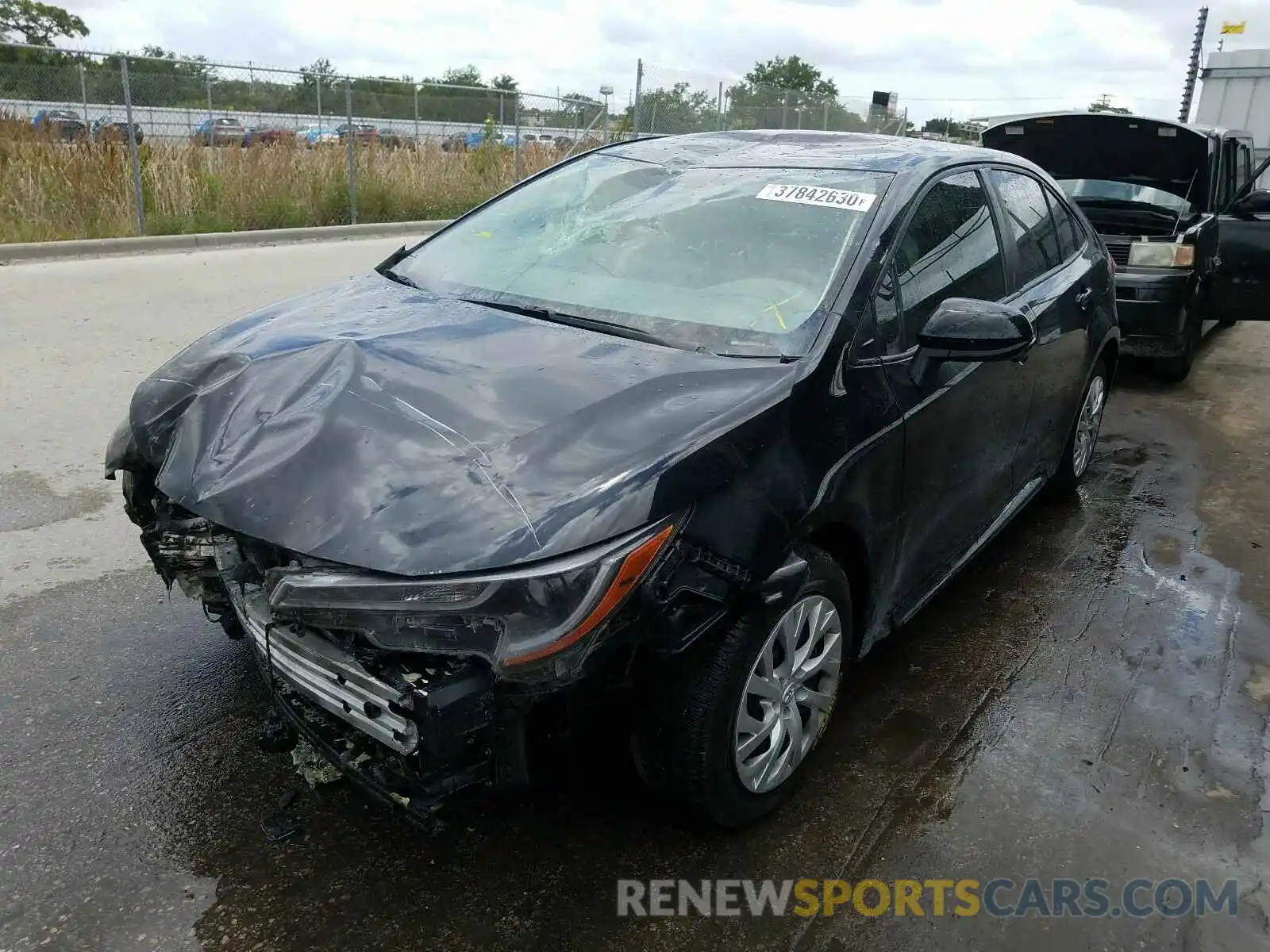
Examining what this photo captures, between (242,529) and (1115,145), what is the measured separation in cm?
764

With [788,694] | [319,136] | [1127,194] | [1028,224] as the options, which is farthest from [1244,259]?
[319,136]

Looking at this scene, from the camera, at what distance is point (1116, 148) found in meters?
7.78

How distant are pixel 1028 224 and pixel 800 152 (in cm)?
113

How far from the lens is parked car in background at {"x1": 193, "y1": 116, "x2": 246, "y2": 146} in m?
13.5

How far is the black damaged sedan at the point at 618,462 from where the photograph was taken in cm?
211

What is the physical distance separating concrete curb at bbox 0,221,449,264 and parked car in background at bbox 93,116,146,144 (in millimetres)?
1477

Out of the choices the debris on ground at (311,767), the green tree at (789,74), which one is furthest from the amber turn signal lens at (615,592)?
the green tree at (789,74)

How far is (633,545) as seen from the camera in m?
2.14

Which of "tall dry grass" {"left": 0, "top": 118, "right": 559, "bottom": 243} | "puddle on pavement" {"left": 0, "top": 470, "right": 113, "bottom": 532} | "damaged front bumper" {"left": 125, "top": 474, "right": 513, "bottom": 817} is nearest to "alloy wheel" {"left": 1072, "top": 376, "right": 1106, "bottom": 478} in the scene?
"damaged front bumper" {"left": 125, "top": 474, "right": 513, "bottom": 817}

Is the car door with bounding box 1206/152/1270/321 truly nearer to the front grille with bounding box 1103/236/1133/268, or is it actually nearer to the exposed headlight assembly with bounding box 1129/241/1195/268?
the exposed headlight assembly with bounding box 1129/241/1195/268

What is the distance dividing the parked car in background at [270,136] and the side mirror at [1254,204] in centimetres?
1209

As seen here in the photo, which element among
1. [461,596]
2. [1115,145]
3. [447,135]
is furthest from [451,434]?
[447,135]

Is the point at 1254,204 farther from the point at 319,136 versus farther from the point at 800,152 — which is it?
the point at 319,136

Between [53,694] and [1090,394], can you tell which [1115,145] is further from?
[53,694]
